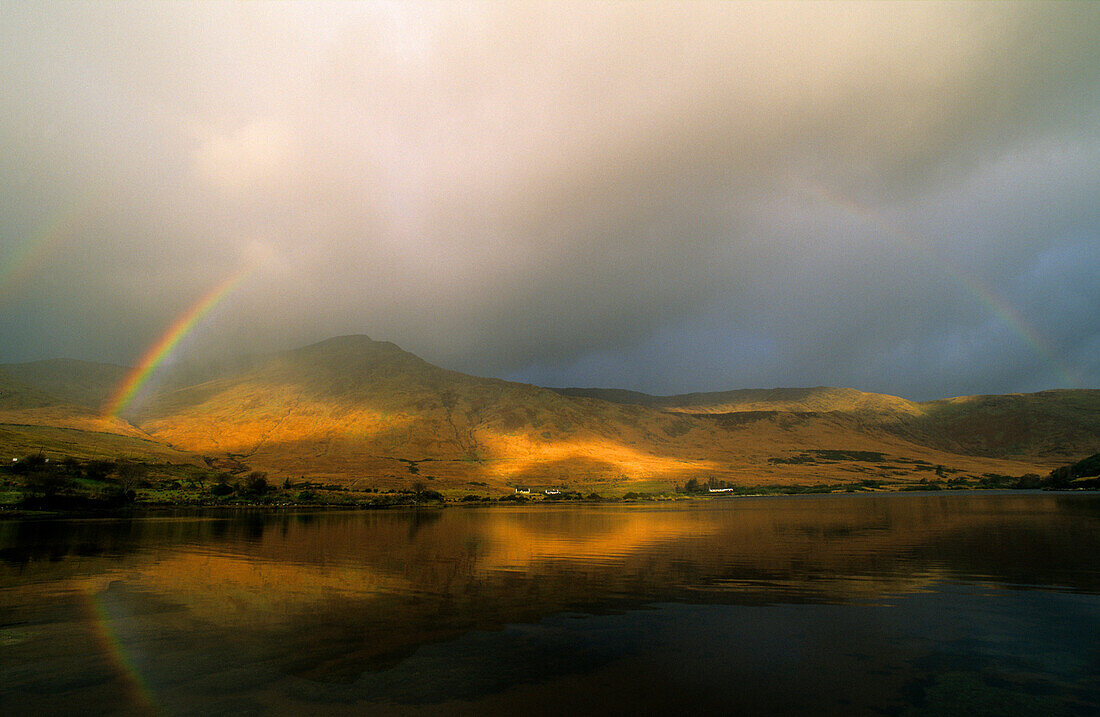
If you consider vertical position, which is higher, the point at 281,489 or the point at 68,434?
the point at 68,434

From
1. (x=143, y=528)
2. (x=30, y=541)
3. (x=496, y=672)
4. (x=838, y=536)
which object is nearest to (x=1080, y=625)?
(x=496, y=672)

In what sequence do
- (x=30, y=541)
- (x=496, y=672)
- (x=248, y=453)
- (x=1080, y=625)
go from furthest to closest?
(x=248, y=453), (x=30, y=541), (x=1080, y=625), (x=496, y=672)

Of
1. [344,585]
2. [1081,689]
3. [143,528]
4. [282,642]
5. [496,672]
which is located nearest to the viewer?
[1081,689]

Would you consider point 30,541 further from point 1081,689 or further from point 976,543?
point 976,543

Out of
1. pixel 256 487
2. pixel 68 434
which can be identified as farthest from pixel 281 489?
pixel 68 434

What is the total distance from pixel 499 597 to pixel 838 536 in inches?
1228

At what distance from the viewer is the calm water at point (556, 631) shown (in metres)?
11.6

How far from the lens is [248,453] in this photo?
554 ft

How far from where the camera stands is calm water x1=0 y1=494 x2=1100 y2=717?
456 inches

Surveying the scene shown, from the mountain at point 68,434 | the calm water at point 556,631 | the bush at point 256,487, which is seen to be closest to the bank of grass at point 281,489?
the bush at point 256,487

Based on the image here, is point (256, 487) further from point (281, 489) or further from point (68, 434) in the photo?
point (68, 434)

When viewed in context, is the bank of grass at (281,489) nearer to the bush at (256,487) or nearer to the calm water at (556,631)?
the bush at (256,487)

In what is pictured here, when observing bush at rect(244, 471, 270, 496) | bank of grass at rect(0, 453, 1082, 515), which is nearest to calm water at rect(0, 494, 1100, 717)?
bank of grass at rect(0, 453, 1082, 515)

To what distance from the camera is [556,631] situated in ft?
54.7
